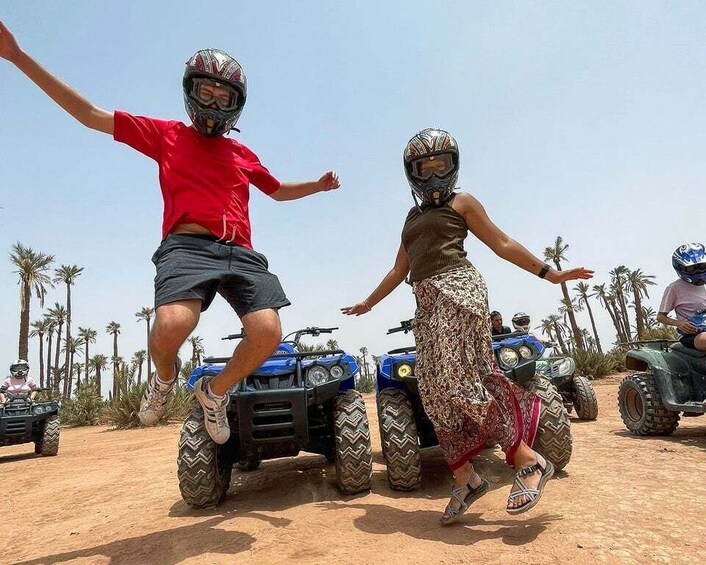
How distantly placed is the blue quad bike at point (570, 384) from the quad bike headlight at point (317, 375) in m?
3.82

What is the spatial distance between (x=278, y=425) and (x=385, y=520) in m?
0.99

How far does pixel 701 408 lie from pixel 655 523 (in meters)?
2.69

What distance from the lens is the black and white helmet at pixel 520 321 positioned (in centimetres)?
838

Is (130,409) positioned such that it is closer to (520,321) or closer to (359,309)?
(520,321)

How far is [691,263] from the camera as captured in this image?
5070 millimetres

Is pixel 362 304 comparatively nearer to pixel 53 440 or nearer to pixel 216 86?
pixel 216 86

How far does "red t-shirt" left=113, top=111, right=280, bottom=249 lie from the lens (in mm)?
2750

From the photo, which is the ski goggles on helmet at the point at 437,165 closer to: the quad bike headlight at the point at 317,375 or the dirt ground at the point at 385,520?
the quad bike headlight at the point at 317,375

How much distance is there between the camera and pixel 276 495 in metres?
3.75

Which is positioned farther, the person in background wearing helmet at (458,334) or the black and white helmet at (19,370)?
the black and white helmet at (19,370)

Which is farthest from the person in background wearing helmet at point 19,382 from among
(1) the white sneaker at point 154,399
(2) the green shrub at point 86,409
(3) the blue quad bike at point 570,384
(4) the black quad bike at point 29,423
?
(3) the blue quad bike at point 570,384

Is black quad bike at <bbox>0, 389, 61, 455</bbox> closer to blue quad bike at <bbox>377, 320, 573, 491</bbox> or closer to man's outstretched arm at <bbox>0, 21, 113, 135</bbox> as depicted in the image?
blue quad bike at <bbox>377, 320, 573, 491</bbox>

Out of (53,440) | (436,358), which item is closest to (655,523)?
(436,358)

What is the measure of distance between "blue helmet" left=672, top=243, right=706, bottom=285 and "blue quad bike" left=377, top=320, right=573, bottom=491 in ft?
8.08
